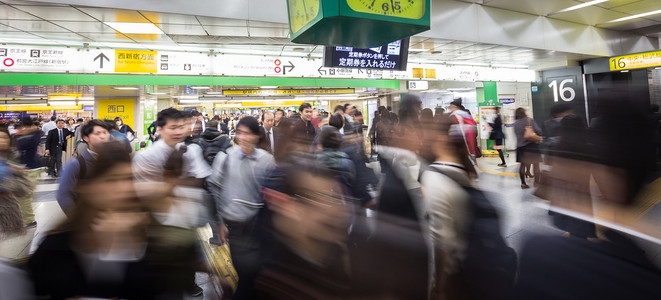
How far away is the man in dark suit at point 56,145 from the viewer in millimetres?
7984

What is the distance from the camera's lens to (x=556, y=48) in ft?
23.1

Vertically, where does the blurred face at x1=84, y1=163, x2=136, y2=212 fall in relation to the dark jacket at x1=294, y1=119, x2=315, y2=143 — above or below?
above

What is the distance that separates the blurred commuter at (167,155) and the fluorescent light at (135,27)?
3611mm

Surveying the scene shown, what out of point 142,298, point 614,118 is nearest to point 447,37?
point 614,118

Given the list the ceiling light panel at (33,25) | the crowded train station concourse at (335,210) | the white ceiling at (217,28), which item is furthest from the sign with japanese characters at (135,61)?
the crowded train station concourse at (335,210)

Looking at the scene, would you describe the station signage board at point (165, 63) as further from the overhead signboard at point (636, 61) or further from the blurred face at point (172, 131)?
the overhead signboard at point (636, 61)

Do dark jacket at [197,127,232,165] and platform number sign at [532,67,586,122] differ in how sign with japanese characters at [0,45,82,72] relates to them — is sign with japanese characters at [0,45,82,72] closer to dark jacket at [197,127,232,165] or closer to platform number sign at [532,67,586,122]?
dark jacket at [197,127,232,165]

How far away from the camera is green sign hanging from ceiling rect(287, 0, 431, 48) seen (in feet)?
7.99

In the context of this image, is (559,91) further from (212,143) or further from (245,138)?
(245,138)

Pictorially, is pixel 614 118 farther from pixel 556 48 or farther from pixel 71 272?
pixel 556 48

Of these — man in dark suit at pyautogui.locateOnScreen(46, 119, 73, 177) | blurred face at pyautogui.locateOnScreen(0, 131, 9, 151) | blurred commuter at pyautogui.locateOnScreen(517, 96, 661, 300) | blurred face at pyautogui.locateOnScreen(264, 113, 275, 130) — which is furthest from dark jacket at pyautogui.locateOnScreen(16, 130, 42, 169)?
blurred commuter at pyautogui.locateOnScreen(517, 96, 661, 300)

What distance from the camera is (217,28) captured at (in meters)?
5.33

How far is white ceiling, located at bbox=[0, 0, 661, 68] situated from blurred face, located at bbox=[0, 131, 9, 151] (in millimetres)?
2064

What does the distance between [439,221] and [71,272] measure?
1.51 metres
